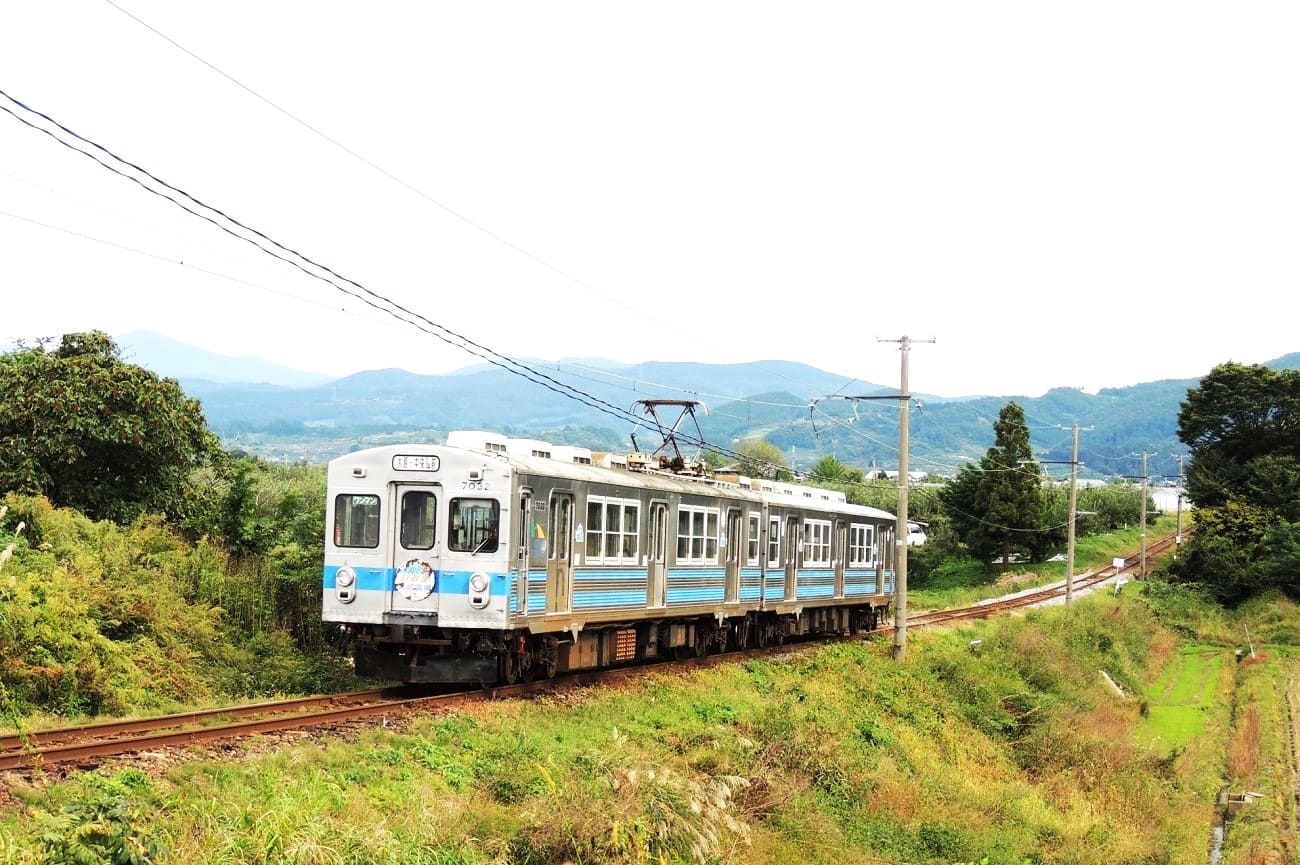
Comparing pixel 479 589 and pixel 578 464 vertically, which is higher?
pixel 578 464

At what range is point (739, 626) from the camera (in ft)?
83.0

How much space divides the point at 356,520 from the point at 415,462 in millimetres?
1077

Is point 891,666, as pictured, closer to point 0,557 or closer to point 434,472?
point 434,472

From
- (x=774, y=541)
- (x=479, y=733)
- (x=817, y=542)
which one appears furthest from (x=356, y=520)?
(x=817, y=542)

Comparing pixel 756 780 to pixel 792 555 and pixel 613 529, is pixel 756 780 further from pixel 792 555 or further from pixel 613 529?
pixel 792 555

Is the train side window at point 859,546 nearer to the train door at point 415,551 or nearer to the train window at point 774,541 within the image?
the train window at point 774,541

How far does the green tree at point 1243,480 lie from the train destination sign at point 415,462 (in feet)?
147

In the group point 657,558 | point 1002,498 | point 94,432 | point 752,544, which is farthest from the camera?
point 1002,498

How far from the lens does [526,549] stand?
53.7 ft

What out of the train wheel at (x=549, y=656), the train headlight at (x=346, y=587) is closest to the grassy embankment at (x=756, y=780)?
the train wheel at (x=549, y=656)

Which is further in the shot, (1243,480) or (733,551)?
(1243,480)

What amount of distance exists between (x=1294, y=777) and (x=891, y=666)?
9.00m

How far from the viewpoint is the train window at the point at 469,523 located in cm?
1598

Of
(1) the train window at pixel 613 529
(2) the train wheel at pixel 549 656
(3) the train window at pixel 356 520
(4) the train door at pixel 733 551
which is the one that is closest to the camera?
(3) the train window at pixel 356 520
